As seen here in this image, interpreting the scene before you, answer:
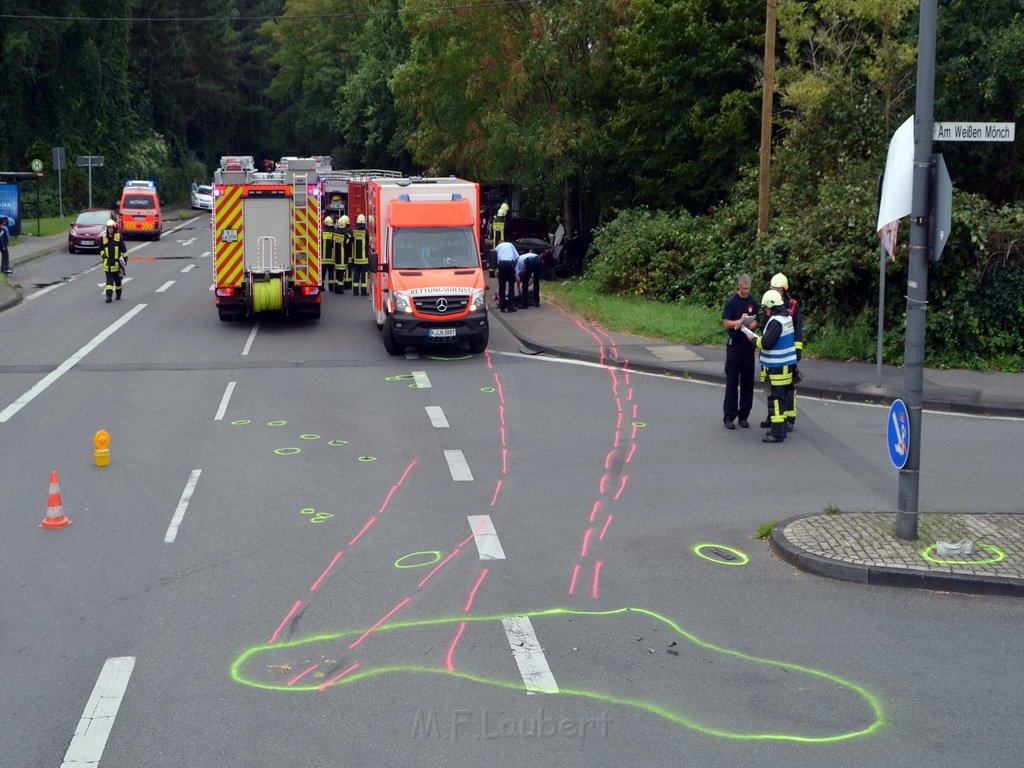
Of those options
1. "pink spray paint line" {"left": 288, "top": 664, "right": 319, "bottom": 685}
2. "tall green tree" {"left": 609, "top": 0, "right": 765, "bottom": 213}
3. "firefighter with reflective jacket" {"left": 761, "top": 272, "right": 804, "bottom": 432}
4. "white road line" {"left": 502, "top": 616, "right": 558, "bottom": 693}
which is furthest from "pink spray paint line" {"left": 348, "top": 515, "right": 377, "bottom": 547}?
"tall green tree" {"left": 609, "top": 0, "right": 765, "bottom": 213}

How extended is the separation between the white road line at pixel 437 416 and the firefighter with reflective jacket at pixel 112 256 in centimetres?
1278

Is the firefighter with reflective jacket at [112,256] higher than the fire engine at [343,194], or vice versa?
the fire engine at [343,194]

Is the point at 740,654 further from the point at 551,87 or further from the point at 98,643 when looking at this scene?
the point at 551,87

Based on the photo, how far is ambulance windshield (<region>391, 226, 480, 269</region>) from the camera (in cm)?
2073

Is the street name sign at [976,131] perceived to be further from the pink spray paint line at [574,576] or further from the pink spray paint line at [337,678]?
the pink spray paint line at [337,678]

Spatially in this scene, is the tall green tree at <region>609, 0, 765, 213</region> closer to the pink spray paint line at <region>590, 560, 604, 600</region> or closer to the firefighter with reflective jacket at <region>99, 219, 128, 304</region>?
the firefighter with reflective jacket at <region>99, 219, 128, 304</region>

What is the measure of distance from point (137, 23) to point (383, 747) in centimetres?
7727

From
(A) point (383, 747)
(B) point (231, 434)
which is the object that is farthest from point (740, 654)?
(B) point (231, 434)

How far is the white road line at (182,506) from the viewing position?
10359mm


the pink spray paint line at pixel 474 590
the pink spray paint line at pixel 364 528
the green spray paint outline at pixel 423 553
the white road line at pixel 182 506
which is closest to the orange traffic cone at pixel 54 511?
the white road line at pixel 182 506

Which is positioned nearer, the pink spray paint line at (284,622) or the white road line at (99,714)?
the white road line at (99,714)

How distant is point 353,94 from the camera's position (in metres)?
67.4

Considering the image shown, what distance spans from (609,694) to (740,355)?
8.12m

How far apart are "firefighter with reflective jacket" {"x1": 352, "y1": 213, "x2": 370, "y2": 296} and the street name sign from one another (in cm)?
1842
